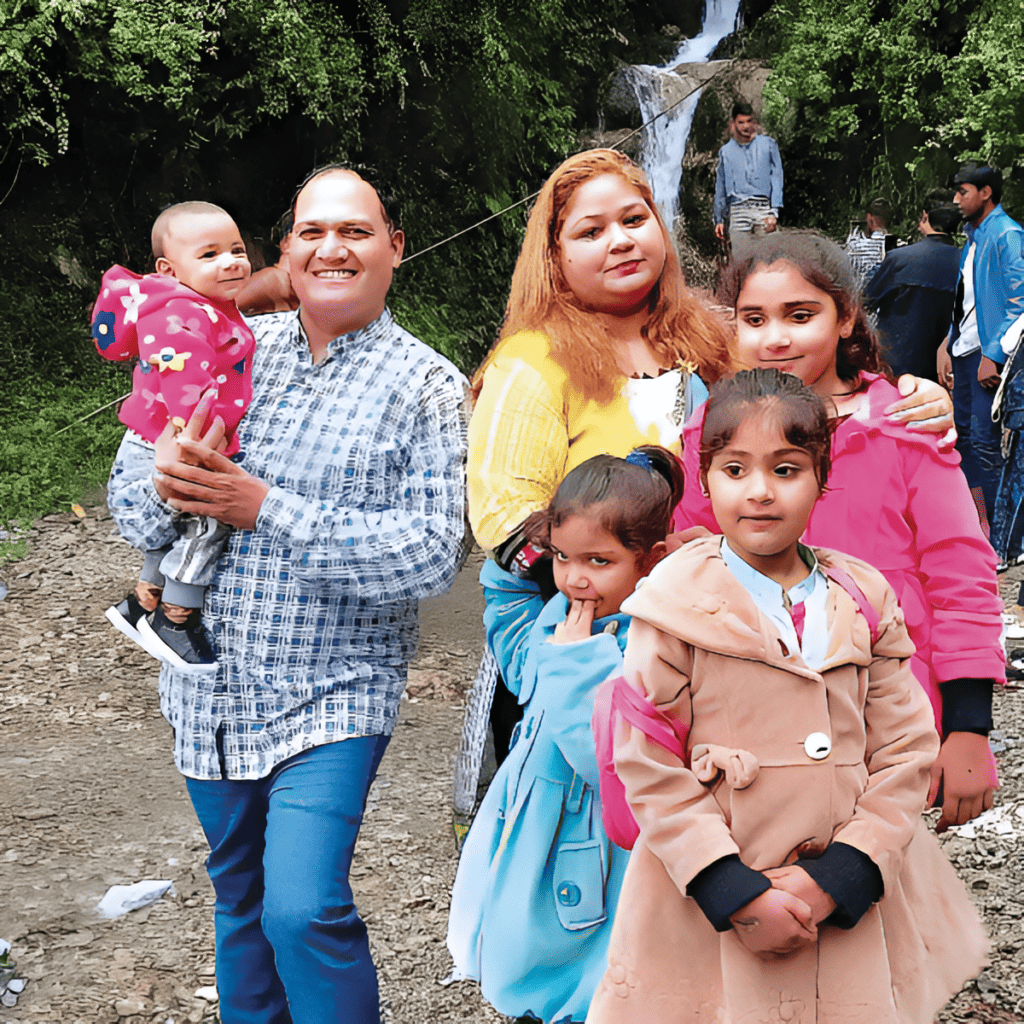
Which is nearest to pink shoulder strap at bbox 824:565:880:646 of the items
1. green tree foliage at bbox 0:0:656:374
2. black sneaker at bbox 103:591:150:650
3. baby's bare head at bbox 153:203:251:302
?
black sneaker at bbox 103:591:150:650

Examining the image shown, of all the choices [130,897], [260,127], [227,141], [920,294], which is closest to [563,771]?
[130,897]

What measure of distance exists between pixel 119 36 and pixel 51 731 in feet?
18.7

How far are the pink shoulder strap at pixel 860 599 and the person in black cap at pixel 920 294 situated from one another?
581 cm

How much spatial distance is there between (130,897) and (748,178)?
10786 mm

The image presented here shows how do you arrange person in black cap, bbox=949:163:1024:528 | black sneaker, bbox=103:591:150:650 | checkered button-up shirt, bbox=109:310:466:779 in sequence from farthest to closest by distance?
1. person in black cap, bbox=949:163:1024:528
2. black sneaker, bbox=103:591:150:650
3. checkered button-up shirt, bbox=109:310:466:779

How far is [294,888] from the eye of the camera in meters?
2.21

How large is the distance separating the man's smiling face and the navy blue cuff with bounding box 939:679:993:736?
1.30m

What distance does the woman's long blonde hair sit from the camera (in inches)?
94.0

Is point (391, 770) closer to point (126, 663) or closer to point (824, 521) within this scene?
point (126, 663)

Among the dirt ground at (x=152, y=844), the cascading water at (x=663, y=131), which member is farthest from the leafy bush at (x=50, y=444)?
the cascading water at (x=663, y=131)

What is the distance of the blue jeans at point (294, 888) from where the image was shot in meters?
2.22

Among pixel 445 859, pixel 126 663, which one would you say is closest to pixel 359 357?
pixel 445 859

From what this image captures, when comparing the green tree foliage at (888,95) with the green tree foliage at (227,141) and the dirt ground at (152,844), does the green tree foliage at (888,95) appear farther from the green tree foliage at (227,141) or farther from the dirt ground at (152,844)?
the dirt ground at (152,844)

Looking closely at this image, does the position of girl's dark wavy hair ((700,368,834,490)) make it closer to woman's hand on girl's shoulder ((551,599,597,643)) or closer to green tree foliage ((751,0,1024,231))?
woman's hand on girl's shoulder ((551,599,597,643))
